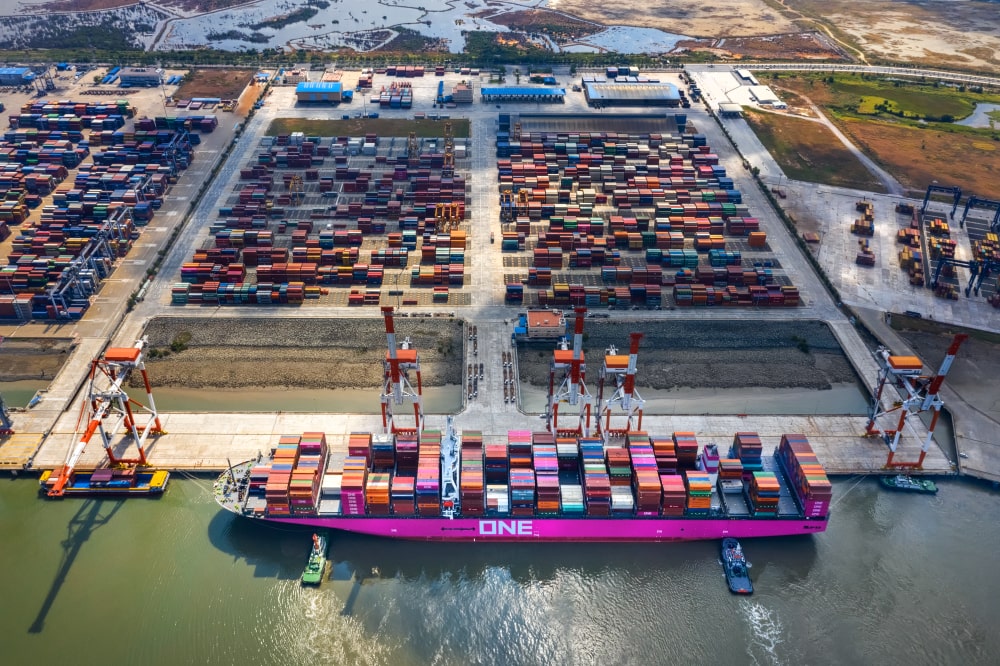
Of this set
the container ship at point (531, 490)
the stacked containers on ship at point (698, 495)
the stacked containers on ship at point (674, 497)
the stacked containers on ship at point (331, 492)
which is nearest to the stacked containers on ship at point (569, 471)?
the container ship at point (531, 490)

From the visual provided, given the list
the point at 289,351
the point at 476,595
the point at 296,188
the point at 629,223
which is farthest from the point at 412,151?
the point at 476,595

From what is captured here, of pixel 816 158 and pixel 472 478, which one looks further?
pixel 816 158

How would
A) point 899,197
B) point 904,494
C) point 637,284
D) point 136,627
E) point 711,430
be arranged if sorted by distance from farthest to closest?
1. point 899,197
2. point 637,284
3. point 711,430
4. point 904,494
5. point 136,627

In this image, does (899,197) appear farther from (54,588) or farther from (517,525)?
(54,588)

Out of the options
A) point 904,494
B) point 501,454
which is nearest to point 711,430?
point 904,494

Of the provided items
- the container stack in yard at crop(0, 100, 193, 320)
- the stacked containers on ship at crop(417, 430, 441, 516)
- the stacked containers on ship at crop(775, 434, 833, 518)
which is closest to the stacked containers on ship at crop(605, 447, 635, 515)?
the stacked containers on ship at crop(775, 434, 833, 518)

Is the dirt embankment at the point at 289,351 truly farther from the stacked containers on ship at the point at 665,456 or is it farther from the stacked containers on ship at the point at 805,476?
the stacked containers on ship at the point at 805,476

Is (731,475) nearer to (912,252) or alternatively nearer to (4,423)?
(912,252)
